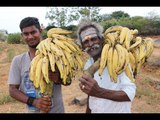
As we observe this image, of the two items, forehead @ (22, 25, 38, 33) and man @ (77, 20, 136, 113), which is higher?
forehead @ (22, 25, 38, 33)

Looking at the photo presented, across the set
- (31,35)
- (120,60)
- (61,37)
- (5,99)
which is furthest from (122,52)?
(5,99)

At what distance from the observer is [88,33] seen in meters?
2.32

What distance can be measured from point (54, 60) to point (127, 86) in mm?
531

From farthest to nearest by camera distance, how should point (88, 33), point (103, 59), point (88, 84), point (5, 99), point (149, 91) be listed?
point (149, 91) < point (5, 99) < point (88, 33) < point (103, 59) < point (88, 84)

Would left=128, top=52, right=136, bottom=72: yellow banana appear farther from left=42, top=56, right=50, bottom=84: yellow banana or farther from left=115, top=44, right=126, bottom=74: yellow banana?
left=42, top=56, right=50, bottom=84: yellow banana

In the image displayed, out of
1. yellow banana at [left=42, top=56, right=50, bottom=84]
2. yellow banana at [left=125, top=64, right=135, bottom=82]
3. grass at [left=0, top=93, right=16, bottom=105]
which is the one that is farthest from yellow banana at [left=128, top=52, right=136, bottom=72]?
grass at [left=0, top=93, right=16, bottom=105]

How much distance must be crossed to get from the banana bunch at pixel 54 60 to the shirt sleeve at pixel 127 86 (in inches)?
13.3

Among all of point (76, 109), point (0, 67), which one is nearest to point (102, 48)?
point (76, 109)

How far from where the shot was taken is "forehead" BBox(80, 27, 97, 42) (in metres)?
2.29

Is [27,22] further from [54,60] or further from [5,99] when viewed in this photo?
[5,99]

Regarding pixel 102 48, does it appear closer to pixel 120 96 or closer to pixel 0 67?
pixel 120 96

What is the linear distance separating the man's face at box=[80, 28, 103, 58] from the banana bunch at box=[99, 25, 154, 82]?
5cm

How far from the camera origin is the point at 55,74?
7.51 ft
